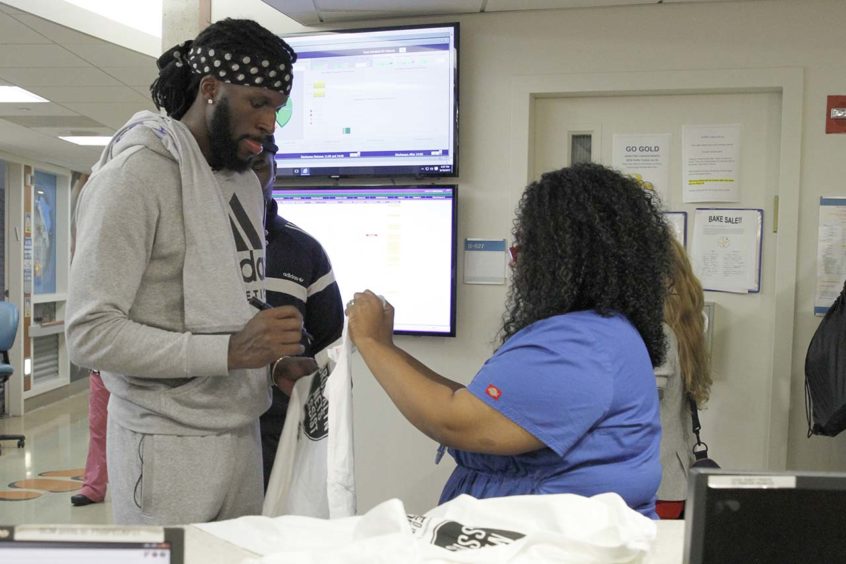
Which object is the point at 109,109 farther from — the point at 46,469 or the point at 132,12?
the point at 46,469

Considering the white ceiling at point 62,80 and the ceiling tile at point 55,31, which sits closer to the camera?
the ceiling tile at point 55,31

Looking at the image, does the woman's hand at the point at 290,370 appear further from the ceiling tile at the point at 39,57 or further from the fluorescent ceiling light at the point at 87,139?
the fluorescent ceiling light at the point at 87,139

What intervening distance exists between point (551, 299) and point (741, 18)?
2126 mm

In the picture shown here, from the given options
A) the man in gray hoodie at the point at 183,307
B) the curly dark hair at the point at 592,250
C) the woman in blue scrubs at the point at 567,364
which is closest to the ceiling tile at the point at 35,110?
the man in gray hoodie at the point at 183,307

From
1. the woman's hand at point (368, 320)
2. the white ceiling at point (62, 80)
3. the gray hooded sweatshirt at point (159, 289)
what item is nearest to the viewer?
the gray hooded sweatshirt at point (159, 289)

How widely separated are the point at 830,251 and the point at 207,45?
8.29 ft

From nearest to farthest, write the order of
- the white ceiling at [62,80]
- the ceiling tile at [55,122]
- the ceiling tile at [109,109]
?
the white ceiling at [62,80] < the ceiling tile at [109,109] < the ceiling tile at [55,122]

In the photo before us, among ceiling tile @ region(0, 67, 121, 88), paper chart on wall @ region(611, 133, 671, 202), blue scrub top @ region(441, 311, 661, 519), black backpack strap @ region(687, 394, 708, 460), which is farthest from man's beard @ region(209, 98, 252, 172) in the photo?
ceiling tile @ region(0, 67, 121, 88)

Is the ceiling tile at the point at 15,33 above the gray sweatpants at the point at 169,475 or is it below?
above

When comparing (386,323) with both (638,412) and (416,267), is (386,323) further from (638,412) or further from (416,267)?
(416,267)

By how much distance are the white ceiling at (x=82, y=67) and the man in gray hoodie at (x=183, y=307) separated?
5.35 feet

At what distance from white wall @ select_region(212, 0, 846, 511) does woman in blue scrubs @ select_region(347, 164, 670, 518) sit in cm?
161

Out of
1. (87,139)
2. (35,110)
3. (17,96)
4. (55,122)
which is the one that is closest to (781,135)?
(17,96)

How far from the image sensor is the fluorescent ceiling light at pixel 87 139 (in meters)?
7.64
